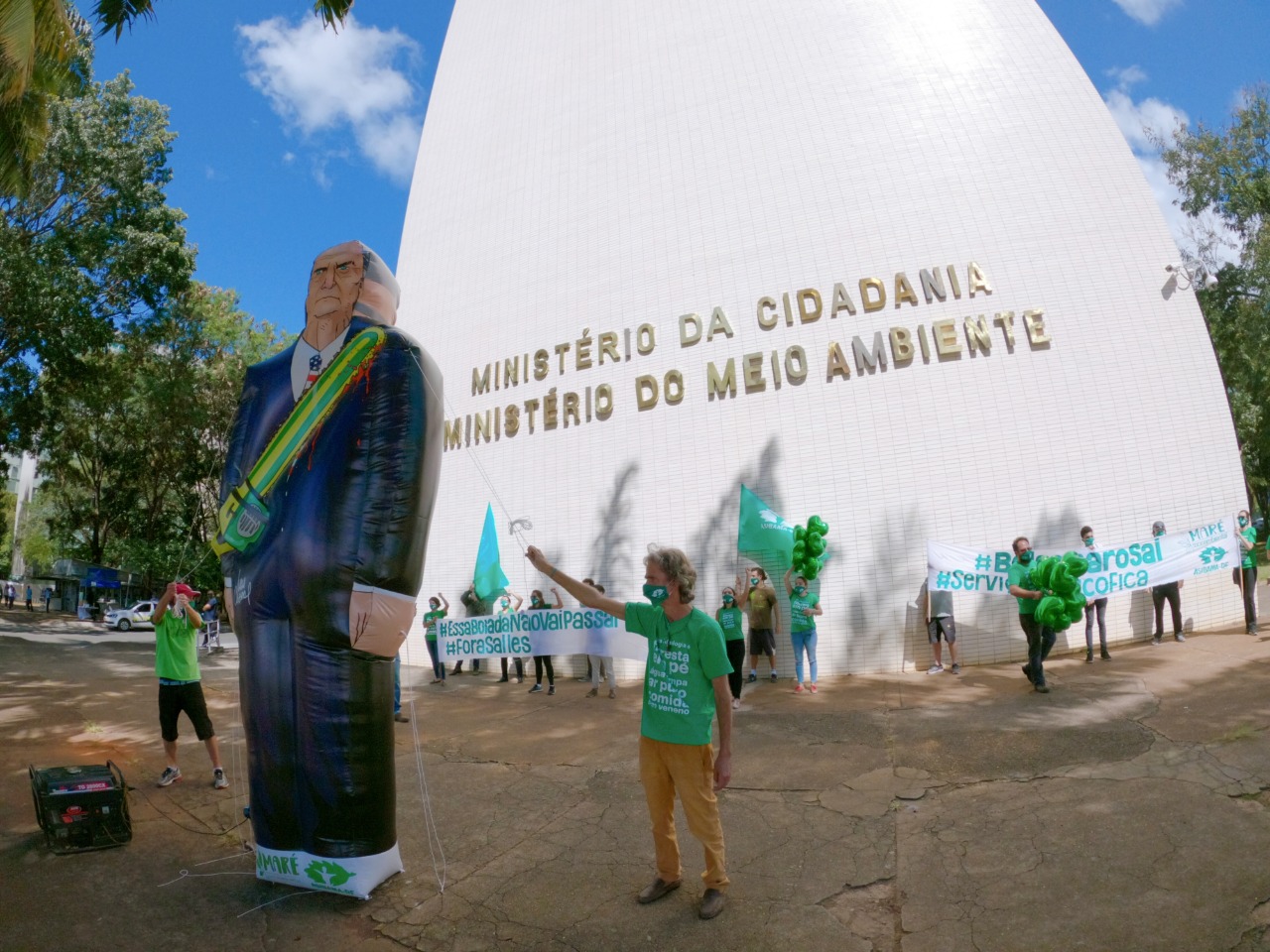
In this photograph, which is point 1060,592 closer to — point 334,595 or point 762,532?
point 762,532

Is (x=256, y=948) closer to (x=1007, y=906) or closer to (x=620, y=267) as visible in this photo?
(x=1007, y=906)

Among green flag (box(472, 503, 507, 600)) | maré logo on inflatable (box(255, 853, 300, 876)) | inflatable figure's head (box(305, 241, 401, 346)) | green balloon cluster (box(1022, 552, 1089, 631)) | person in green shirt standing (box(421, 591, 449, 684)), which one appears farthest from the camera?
green flag (box(472, 503, 507, 600))

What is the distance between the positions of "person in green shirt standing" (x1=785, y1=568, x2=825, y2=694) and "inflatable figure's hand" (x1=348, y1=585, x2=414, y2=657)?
6.05 metres

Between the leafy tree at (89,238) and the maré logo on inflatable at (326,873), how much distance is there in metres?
17.1

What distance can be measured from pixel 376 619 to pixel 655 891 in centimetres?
204

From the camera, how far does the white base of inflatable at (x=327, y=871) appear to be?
4.31m

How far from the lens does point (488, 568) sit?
11992 millimetres

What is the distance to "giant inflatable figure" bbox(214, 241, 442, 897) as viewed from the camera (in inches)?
169

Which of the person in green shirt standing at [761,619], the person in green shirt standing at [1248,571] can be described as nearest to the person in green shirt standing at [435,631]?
the person in green shirt standing at [761,619]

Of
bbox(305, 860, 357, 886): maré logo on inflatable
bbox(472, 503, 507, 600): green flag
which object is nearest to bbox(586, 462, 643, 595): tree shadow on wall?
bbox(472, 503, 507, 600): green flag

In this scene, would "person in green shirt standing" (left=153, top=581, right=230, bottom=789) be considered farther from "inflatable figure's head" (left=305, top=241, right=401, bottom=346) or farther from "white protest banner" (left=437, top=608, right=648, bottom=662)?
"inflatable figure's head" (left=305, top=241, right=401, bottom=346)

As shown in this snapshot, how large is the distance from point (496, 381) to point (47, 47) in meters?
7.23

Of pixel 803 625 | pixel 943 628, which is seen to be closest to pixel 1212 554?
pixel 943 628

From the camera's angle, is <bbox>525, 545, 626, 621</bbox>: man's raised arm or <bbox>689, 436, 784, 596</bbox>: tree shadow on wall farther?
<bbox>689, 436, 784, 596</bbox>: tree shadow on wall
